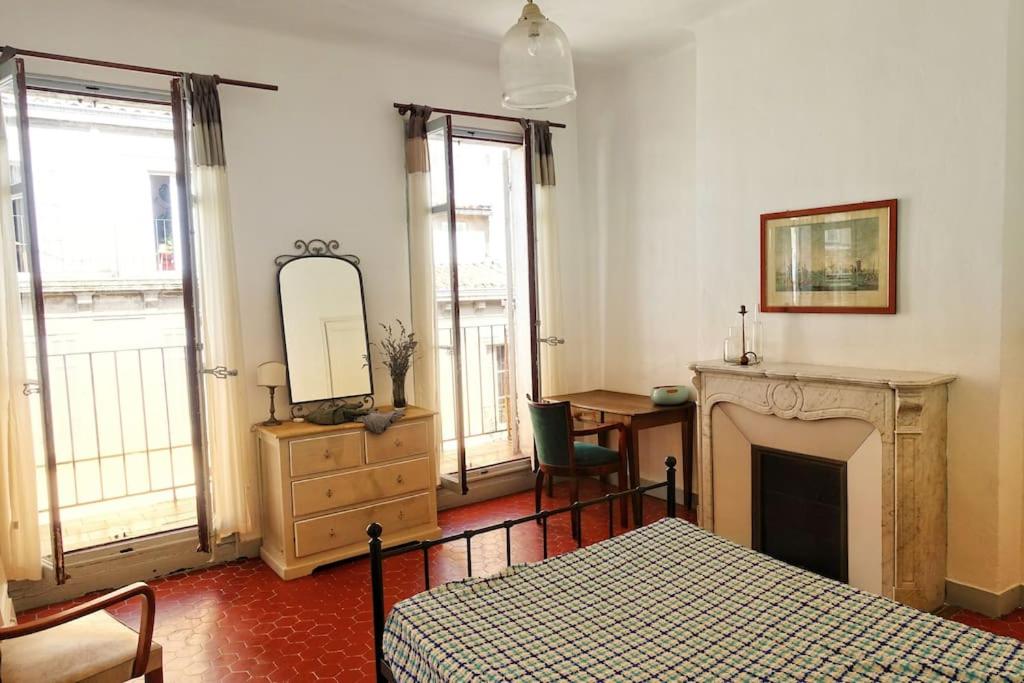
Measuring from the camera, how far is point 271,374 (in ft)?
13.3

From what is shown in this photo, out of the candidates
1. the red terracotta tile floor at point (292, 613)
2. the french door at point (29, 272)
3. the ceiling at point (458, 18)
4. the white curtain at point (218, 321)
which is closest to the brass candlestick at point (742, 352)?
the red terracotta tile floor at point (292, 613)

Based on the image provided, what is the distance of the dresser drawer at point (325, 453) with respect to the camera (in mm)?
3879

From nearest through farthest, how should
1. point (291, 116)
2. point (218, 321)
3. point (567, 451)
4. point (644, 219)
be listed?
point (218, 321) < point (291, 116) < point (567, 451) < point (644, 219)

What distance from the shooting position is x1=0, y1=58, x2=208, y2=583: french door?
348 cm

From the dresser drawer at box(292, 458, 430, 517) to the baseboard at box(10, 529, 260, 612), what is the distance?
566mm

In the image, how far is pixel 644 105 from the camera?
5004 millimetres

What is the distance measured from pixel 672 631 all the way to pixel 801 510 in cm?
198

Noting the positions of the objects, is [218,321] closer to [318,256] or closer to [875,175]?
[318,256]

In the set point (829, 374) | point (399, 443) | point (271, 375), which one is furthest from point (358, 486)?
point (829, 374)

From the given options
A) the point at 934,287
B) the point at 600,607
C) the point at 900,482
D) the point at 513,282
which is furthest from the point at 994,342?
the point at 513,282

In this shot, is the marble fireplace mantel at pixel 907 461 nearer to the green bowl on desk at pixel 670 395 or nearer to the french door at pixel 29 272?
the green bowl on desk at pixel 670 395

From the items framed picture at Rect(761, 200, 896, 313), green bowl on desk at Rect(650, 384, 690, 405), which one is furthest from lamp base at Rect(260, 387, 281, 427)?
framed picture at Rect(761, 200, 896, 313)

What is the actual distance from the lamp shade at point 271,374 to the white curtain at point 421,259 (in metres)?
0.92

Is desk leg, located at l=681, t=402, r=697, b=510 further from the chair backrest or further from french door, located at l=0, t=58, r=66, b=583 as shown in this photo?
french door, located at l=0, t=58, r=66, b=583
